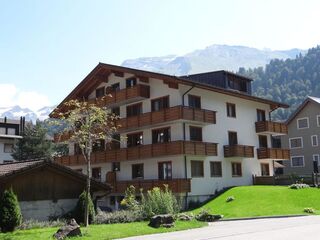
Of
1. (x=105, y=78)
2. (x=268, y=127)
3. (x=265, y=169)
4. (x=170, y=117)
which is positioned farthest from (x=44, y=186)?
(x=265, y=169)

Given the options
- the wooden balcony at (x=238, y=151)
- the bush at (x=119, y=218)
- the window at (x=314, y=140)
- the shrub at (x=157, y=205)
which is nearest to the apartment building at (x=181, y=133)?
the wooden balcony at (x=238, y=151)

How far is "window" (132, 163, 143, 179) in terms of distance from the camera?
141 ft

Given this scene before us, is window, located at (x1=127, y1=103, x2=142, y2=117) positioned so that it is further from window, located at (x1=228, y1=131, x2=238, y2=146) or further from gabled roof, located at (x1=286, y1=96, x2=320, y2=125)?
gabled roof, located at (x1=286, y1=96, x2=320, y2=125)

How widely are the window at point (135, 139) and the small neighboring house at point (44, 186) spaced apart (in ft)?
53.0

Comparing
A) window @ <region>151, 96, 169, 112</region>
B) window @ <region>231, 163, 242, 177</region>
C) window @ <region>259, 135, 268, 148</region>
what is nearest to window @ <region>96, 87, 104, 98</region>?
window @ <region>151, 96, 169, 112</region>

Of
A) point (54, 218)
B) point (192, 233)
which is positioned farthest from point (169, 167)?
point (192, 233)

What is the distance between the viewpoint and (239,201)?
35969 millimetres

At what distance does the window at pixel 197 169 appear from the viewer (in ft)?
131

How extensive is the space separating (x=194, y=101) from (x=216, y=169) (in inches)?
268

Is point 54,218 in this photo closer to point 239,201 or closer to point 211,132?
point 239,201

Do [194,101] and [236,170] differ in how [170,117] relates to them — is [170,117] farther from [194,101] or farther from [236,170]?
[236,170]

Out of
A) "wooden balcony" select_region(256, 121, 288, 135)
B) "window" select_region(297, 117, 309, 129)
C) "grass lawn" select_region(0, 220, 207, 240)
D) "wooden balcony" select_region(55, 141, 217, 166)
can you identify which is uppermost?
"window" select_region(297, 117, 309, 129)

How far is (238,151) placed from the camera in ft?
141

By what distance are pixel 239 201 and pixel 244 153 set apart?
27.6ft
